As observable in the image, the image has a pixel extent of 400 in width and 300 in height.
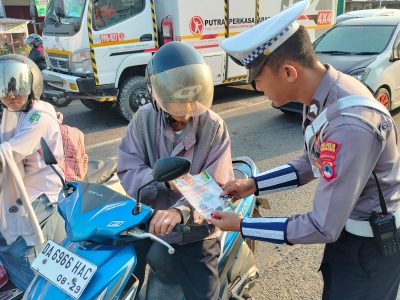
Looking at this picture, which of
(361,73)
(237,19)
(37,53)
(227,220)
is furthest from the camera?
(37,53)

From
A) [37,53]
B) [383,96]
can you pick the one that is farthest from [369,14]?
[37,53]

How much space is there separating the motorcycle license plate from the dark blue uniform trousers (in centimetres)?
106

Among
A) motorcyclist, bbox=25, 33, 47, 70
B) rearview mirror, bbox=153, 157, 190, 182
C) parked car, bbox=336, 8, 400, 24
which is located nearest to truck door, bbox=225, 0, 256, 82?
parked car, bbox=336, 8, 400, 24

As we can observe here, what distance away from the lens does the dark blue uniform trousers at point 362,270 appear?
1.67m

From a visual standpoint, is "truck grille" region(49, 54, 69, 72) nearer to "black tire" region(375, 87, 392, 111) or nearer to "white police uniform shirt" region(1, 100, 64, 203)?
"white police uniform shirt" region(1, 100, 64, 203)

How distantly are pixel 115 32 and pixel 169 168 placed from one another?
6.18m

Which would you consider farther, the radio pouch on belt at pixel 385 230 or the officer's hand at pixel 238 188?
the officer's hand at pixel 238 188

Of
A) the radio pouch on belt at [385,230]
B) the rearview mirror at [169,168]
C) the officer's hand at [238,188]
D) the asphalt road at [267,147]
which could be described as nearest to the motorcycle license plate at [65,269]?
the rearview mirror at [169,168]

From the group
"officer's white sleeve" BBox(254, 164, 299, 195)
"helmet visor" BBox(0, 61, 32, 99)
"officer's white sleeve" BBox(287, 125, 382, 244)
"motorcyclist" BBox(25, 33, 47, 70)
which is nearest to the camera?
"officer's white sleeve" BBox(287, 125, 382, 244)

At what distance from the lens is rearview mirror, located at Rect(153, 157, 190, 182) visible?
1.44 metres

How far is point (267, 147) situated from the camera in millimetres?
5656

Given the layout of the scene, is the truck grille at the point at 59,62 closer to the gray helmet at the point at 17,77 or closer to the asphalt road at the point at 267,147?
the asphalt road at the point at 267,147

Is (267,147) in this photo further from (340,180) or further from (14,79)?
(340,180)

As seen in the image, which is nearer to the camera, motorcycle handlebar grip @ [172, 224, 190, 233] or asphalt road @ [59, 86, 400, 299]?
motorcycle handlebar grip @ [172, 224, 190, 233]
